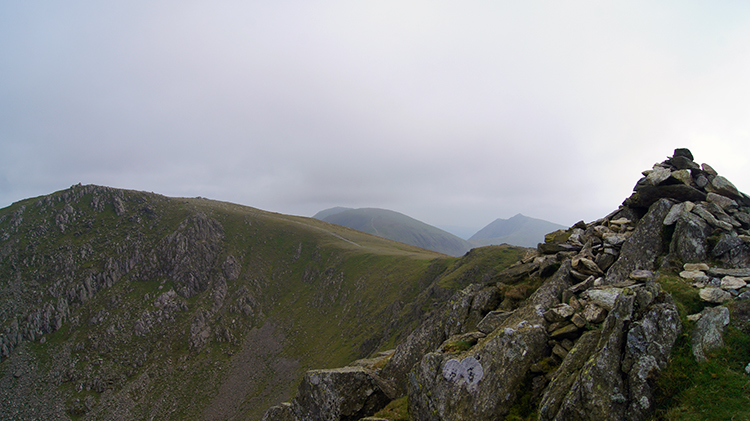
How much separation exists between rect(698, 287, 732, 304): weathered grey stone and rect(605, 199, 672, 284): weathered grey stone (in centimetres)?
306

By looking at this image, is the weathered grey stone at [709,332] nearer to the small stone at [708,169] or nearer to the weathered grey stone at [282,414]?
the small stone at [708,169]

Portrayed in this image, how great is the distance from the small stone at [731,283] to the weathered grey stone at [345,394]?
16.1 metres

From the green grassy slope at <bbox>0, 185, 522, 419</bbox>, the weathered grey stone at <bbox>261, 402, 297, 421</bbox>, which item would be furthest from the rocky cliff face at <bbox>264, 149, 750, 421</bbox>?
the green grassy slope at <bbox>0, 185, 522, 419</bbox>

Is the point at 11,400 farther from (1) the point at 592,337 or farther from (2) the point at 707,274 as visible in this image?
(2) the point at 707,274

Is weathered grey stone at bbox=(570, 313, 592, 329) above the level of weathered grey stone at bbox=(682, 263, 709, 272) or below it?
below

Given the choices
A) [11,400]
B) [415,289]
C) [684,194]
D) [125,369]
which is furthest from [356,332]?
[11,400]

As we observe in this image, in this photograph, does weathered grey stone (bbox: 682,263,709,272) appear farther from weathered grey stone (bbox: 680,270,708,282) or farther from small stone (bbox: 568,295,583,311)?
small stone (bbox: 568,295,583,311)

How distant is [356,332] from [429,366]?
3088 inches

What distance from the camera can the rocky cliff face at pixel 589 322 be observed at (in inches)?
347

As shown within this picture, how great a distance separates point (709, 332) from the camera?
865 centimetres

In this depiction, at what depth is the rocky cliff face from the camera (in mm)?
8812

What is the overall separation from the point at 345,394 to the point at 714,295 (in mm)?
17761

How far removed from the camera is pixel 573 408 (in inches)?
343

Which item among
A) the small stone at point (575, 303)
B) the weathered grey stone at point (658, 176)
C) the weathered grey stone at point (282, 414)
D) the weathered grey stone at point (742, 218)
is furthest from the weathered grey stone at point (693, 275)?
the weathered grey stone at point (282, 414)
